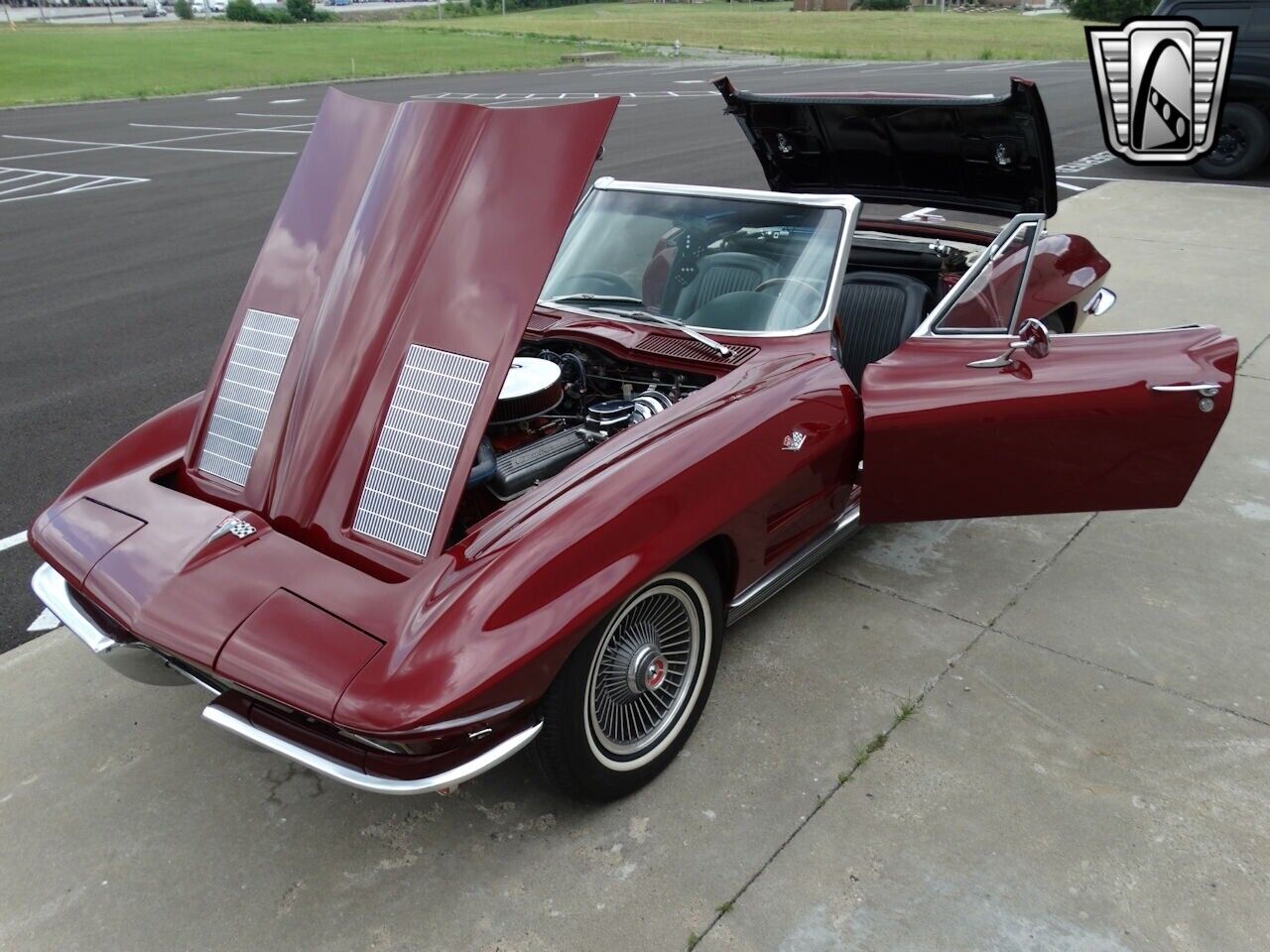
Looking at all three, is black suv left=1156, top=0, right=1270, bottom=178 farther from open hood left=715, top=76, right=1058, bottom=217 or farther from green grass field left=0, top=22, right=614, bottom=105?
green grass field left=0, top=22, right=614, bottom=105

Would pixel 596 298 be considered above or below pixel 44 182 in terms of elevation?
above

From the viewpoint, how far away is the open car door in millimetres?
3262

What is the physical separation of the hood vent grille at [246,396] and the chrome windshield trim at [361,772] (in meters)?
0.86

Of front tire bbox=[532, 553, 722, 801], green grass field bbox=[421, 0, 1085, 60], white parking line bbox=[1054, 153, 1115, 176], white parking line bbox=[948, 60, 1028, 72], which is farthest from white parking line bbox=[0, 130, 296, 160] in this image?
green grass field bbox=[421, 0, 1085, 60]

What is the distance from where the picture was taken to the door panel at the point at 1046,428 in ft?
10.7

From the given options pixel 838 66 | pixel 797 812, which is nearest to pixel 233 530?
pixel 797 812

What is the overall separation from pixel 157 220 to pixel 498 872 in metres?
10.6

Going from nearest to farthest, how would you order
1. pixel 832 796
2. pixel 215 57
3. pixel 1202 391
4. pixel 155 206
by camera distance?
pixel 832 796 < pixel 1202 391 < pixel 155 206 < pixel 215 57

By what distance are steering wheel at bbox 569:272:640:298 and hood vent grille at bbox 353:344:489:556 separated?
49.8 inches

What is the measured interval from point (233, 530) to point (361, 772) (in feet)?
2.66

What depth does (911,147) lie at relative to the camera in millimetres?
4785

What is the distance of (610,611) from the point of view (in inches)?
99.8

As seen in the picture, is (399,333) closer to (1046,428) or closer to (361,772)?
(361,772)

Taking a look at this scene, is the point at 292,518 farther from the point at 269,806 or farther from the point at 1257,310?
the point at 1257,310
